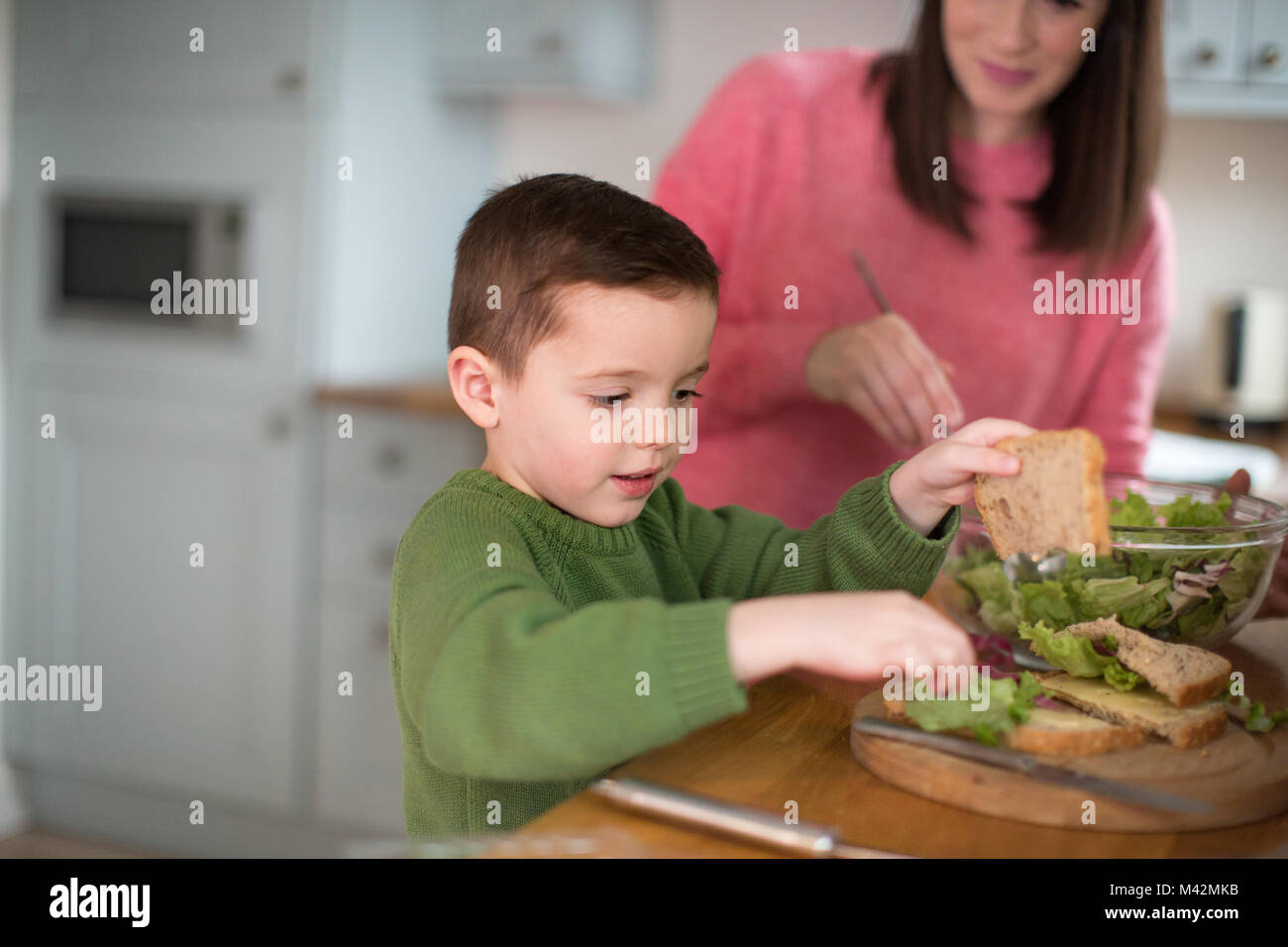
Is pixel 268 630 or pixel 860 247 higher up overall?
pixel 860 247

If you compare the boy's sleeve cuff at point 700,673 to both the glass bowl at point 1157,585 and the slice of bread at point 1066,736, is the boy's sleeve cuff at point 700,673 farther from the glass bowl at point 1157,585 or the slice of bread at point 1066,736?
the glass bowl at point 1157,585

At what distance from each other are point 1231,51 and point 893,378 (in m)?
1.40

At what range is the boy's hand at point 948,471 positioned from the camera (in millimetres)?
952

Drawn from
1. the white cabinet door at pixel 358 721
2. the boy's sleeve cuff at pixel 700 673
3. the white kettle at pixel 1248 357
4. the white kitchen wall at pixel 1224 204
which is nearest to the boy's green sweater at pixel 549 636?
the boy's sleeve cuff at pixel 700 673

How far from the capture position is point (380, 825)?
256cm

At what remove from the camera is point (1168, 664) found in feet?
2.98

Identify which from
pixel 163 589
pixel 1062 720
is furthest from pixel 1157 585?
pixel 163 589

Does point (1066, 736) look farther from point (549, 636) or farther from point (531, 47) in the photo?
point (531, 47)

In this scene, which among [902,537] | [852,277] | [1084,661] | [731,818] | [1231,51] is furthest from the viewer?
[1231,51]

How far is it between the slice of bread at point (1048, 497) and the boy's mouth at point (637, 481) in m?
0.27
